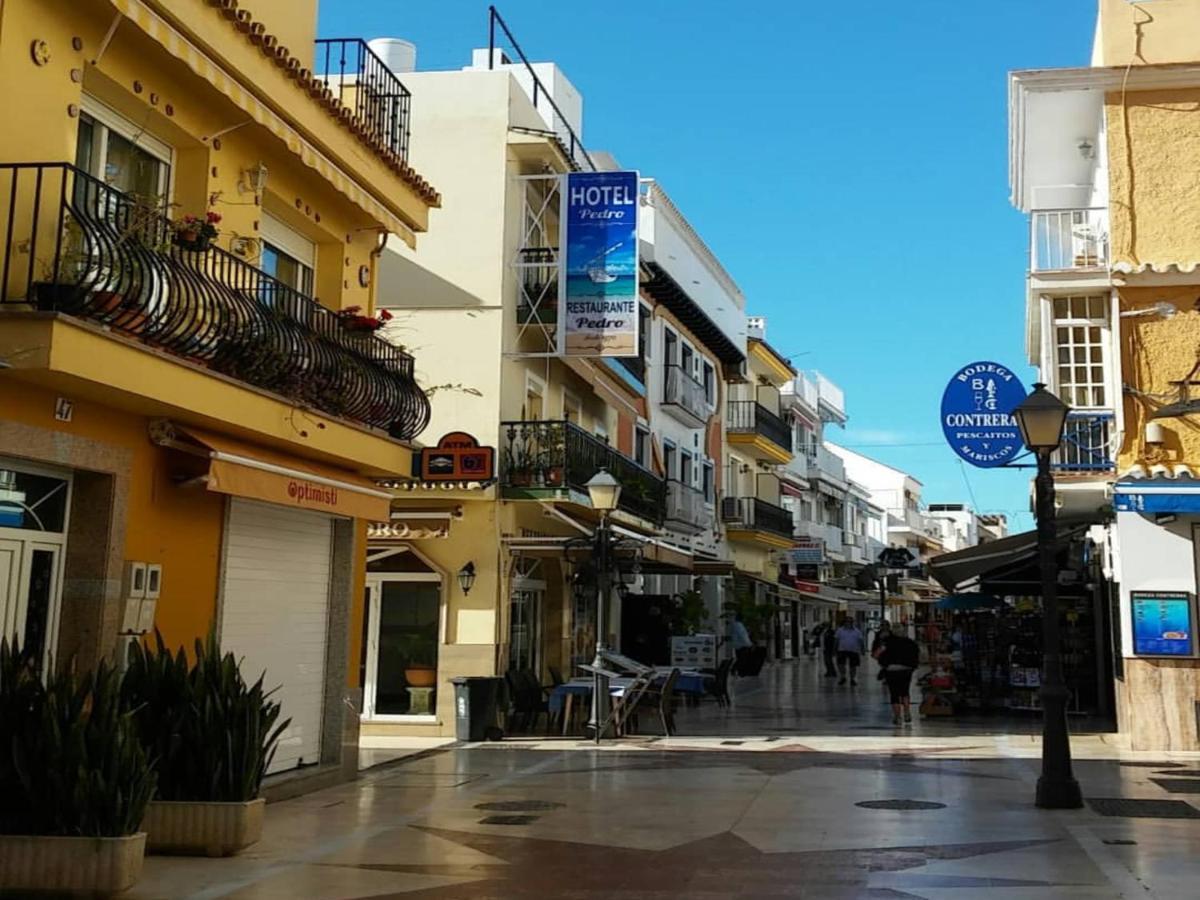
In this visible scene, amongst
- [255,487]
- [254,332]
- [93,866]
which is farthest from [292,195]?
[93,866]

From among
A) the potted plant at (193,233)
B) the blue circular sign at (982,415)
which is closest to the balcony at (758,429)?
the blue circular sign at (982,415)

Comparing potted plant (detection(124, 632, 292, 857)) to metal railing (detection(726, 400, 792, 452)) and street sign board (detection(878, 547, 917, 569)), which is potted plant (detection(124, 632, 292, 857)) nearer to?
street sign board (detection(878, 547, 917, 569))

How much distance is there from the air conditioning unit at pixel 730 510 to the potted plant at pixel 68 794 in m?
31.3

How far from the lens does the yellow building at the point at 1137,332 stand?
1595 cm

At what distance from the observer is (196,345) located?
9.86m

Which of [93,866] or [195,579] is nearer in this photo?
[93,866]

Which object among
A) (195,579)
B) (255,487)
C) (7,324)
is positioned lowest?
(195,579)

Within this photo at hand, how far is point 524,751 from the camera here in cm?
1619

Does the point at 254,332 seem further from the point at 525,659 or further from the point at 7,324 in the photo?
the point at 525,659

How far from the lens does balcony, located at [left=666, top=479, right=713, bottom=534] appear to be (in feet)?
94.9

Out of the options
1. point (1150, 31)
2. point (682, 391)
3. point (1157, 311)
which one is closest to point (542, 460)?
point (1157, 311)

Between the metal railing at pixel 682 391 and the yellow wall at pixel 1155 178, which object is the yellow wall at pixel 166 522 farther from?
the metal railing at pixel 682 391

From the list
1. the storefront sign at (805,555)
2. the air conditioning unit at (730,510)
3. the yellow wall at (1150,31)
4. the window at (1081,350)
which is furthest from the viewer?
the storefront sign at (805,555)

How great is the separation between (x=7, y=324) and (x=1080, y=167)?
18.0 m
